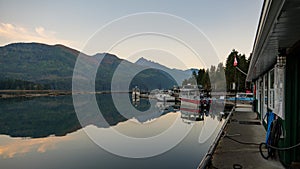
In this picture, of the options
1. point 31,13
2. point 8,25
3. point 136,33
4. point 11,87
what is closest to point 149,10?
point 136,33

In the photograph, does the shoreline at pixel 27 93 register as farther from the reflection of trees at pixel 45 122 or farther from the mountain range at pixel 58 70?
the reflection of trees at pixel 45 122

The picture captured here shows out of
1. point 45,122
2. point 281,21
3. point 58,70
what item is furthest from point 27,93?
point 281,21

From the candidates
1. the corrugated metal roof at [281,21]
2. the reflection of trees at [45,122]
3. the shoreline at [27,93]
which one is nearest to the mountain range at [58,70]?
the shoreline at [27,93]

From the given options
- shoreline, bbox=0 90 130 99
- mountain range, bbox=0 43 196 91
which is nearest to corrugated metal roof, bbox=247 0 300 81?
mountain range, bbox=0 43 196 91

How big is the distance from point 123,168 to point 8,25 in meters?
58.9

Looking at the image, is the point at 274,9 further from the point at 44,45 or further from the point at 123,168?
the point at 44,45

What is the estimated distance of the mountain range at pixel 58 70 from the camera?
198 ft

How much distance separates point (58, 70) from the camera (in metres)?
106

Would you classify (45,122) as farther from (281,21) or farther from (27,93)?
(27,93)

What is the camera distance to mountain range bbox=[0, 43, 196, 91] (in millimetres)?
60438

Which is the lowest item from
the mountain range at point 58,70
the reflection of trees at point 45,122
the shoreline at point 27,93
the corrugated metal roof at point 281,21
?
the reflection of trees at point 45,122

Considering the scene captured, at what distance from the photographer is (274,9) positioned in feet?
7.19

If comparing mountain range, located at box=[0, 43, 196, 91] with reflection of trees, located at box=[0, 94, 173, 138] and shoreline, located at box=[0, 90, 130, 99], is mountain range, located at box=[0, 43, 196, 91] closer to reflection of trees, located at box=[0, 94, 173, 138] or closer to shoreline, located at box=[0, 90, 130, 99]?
shoreline, located at box=[0, 90, 130, 99]

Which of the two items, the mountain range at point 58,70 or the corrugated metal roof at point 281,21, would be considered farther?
the mountain range at point 58,70
